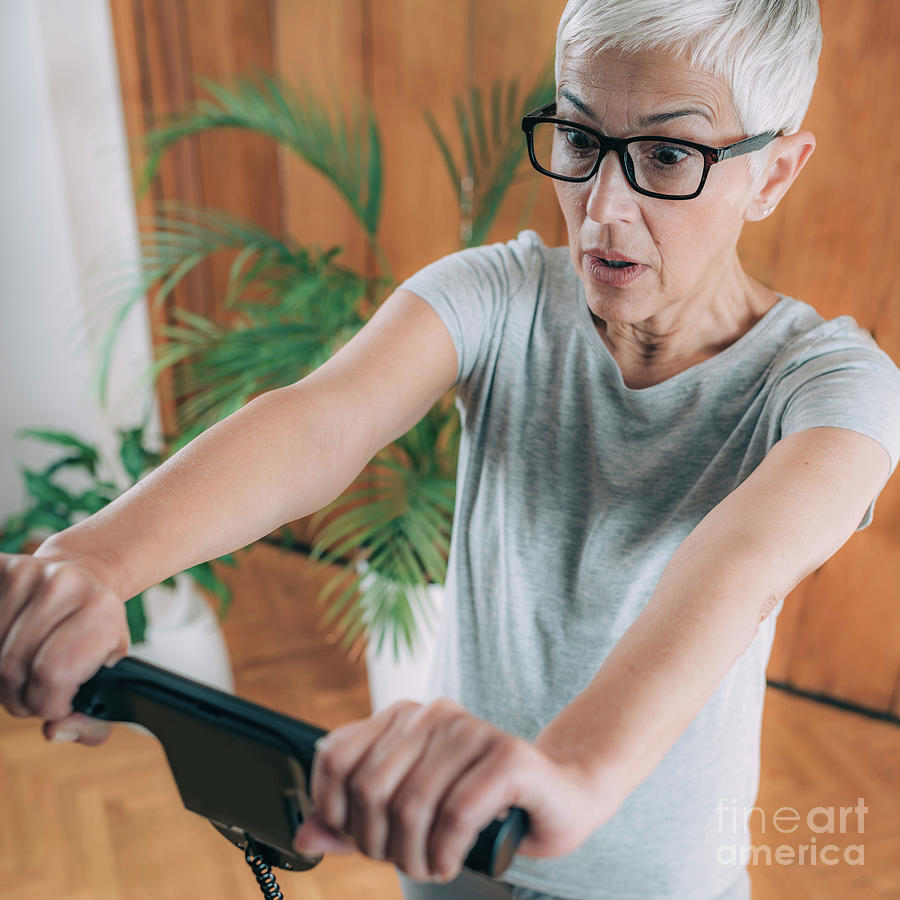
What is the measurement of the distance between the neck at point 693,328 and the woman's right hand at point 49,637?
619mm

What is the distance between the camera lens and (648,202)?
0.83m

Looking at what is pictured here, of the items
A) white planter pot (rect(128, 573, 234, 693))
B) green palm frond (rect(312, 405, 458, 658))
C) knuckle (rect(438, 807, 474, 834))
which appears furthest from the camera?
white planter pot (rect(128, 573, 234, 693))

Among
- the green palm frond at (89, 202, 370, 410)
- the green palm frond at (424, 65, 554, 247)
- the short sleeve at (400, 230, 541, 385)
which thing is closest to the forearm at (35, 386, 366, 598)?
the short sleeve at (400, 230, 541, 385)

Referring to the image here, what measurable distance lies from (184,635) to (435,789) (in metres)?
2.15

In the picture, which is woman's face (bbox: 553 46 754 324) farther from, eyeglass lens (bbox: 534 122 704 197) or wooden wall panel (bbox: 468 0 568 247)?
wooden wall panel (bbox: 468 0 568 247)

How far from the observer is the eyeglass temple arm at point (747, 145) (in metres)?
0.79

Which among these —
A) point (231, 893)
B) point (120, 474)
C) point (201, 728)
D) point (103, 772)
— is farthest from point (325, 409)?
point (120, 474)

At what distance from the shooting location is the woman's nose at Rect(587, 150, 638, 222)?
2.68 ft

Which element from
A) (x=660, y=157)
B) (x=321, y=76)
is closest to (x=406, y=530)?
(x=660, y=157)

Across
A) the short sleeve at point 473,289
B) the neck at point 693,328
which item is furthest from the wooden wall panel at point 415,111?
the neck at point 693,328

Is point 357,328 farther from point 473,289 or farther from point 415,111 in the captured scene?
point 473,289

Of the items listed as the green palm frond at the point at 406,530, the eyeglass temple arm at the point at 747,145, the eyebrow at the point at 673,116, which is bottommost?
the green palm frond at the point at 406,530

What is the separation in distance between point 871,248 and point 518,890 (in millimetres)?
1810

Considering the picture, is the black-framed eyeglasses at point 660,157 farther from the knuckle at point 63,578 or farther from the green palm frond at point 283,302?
the green palm frond at point 283,302
